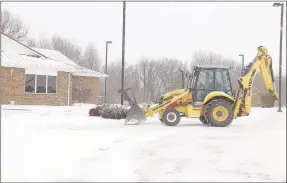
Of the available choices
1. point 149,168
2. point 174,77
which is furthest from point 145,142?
point 174,77

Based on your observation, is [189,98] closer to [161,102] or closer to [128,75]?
[161,102]

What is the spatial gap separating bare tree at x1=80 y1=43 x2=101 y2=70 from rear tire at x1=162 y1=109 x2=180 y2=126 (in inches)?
2122

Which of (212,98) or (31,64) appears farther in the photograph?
Result: (31,64)

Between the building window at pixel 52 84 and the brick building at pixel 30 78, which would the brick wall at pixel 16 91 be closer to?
the brick building at pixel 30 78

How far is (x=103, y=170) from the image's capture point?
646 centimetres

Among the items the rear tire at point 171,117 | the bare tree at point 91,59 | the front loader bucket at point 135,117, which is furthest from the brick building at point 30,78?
the bare tree at point 91,59

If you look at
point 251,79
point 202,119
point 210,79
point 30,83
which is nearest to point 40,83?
point 30,83

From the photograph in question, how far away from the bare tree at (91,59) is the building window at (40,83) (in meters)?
39.5

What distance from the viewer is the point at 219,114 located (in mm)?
14805

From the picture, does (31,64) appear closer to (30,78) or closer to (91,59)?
(30,78)

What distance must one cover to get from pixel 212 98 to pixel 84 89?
22.0m

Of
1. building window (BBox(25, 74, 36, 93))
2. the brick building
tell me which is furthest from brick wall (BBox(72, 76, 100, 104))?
building window (BBox(25, 74, 36, 93))

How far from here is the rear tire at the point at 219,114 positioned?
48.3 ft

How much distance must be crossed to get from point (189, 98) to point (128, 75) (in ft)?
126
